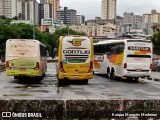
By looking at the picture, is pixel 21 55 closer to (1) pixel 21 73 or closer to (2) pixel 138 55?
(1) pixel 21 73

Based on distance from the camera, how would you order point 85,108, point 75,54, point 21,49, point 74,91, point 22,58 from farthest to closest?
1. point 21,49
2. point 22,58
3. point 75,54
4. point 74,91
5. point 85,108

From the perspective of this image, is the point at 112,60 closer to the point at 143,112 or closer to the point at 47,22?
the point at 143,112

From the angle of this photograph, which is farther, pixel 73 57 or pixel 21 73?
pixel 21 73

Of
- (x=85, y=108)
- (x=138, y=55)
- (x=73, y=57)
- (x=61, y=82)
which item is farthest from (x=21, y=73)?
(x=85, y=108)

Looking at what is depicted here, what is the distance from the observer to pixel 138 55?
28.0 meters

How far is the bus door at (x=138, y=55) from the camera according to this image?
27969 mm

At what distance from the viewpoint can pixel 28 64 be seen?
25594 mm

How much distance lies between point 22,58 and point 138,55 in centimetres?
807

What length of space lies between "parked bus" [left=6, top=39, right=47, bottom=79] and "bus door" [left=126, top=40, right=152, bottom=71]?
6.48 m

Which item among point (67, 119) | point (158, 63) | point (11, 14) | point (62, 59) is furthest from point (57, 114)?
point (11, 14)

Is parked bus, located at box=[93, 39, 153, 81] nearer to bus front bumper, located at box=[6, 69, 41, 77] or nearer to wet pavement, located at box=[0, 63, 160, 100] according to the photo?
wet pavement, located at box=[0, 63, 160, 100]

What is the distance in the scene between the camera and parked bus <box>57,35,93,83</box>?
24.8 meters

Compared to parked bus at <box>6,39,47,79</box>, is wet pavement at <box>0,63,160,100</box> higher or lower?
lower

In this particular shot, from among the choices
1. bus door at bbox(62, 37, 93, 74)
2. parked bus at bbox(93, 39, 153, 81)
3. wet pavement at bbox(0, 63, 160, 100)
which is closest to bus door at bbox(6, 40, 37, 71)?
wet pavement at bbox(0, 63, 160, 100)
